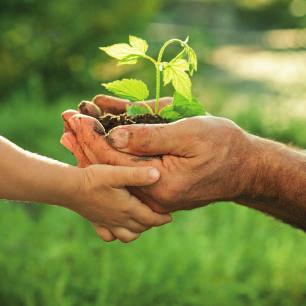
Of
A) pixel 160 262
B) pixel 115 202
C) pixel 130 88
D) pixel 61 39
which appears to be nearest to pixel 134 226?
pixel 115 202

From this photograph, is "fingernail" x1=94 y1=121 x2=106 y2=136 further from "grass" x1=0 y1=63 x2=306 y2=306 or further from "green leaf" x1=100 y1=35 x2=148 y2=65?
"grass" x1=0 y1=63 x2=306 y2=306

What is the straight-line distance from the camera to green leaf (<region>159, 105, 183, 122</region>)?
8.01 ft

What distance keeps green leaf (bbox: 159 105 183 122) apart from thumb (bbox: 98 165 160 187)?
7.9 inches

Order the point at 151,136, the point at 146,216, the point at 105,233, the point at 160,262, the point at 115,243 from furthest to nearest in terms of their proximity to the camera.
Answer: the point at 115,243, the point at 160,262, the point at 105,233, the point at 146,216, the point at 151,136

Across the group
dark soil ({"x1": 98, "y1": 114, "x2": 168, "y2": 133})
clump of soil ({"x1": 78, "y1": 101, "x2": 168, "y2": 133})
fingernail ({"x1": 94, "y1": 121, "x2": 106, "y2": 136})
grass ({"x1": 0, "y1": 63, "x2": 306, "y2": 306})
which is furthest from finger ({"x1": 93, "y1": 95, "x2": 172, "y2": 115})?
grass ({"x1": 0, "y1": 63, "x2": 306, "y2": 306})

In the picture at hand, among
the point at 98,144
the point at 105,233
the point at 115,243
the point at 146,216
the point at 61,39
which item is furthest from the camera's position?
the point at 61,39

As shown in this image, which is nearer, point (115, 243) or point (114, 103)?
point (114, 103)

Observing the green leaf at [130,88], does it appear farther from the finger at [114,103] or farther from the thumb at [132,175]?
the finger at [114,103]

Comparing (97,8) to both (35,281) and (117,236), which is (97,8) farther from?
(117,236)

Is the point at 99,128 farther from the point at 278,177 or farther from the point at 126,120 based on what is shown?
the point at 278,177

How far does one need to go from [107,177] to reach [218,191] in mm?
415

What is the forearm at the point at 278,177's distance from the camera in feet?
8.38

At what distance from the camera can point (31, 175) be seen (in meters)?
2.38

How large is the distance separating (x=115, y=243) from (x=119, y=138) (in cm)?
156
